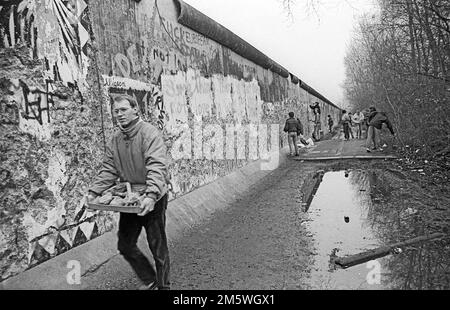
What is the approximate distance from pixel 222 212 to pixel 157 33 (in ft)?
11.1

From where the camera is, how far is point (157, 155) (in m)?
3.17

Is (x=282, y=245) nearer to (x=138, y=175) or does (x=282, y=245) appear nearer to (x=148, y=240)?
(x=148, y=240)

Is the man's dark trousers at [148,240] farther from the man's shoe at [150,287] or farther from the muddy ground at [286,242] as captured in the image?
the muddy ground at [286,242]

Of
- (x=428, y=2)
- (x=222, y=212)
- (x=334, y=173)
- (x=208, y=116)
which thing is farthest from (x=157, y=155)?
(x=428, y=2)

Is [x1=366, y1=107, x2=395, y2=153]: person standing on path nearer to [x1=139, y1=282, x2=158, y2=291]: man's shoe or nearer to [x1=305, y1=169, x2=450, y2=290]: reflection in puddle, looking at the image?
[x1=305, y1=169, x2=450, y2=290]: reflection in puddle

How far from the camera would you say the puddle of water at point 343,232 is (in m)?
3.64

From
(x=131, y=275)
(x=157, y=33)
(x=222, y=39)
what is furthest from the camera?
(x=222, y=39)

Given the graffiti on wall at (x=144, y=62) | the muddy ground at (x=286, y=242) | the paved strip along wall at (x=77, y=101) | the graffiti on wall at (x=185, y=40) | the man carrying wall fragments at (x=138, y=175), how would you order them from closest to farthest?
the man carrying wall fragments at (x=138, y=175)
the paved strip along wall at (x=77, y=101)
the muddy ground at (x=286, y=242)
the graffiti on wall at (x=144, y=62)
the graffiti on wall at (x=185, y=40)

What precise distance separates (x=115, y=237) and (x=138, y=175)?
170 centimetres

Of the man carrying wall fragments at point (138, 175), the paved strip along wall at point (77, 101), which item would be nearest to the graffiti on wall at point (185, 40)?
the paved strip along wall at point (77, 101)

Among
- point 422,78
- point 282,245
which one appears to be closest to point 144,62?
point 282,245

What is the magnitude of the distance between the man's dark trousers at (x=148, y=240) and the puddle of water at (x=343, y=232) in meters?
1.43

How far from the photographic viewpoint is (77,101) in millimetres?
4270

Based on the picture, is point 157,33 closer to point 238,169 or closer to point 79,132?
point 79,132
